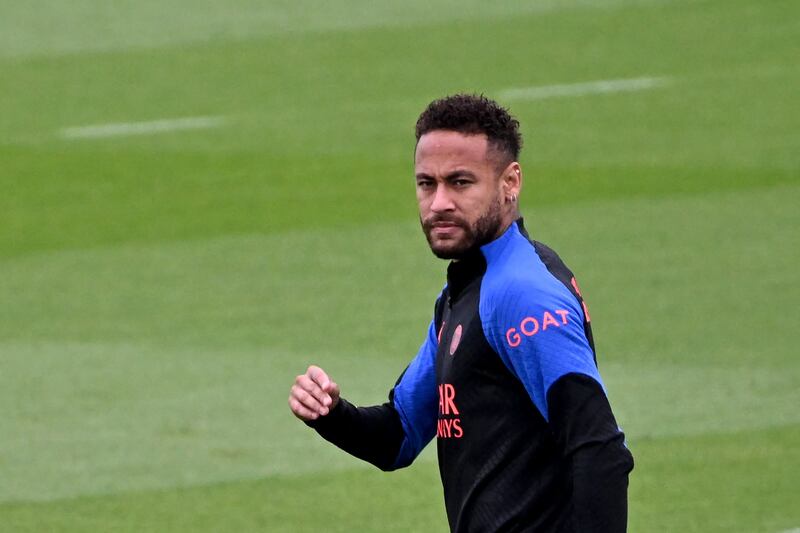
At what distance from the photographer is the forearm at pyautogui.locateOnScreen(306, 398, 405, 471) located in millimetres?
A: 4977

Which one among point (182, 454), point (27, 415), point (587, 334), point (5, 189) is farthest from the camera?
point (5, 189)

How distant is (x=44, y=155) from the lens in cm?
1548

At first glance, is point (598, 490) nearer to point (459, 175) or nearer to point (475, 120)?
point (459, 175)

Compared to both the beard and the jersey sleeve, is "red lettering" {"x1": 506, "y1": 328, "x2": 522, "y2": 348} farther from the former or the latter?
the beard

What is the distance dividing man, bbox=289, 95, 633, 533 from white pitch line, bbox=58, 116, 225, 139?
1146cm

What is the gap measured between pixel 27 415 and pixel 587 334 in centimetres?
611

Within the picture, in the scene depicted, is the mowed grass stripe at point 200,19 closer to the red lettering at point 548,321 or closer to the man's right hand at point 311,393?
the man's right hand at point 311,393

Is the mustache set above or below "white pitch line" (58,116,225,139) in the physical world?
below

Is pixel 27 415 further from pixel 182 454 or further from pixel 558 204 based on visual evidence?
pixel 558 204

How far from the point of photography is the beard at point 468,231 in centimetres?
463

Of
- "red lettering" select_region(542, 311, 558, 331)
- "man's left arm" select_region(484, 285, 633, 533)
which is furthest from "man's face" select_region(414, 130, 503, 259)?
"red lettering" select_region(542, 311, 558, 331)

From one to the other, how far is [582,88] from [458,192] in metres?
12.2

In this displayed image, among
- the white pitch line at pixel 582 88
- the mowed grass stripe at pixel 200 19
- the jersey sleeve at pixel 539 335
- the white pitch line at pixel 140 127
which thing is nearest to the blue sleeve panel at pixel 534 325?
the jersey sleeve at pixel 539 335

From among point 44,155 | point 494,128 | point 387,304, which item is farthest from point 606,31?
point 494,128
